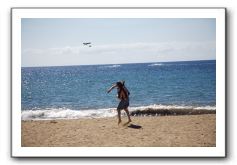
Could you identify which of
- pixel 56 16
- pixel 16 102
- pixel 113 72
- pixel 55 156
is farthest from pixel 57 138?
pixel 56 16

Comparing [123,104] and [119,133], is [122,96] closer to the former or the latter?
[123,104]

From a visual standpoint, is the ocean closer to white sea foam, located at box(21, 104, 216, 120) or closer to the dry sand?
white sea foam, located at box(21, 104, 216, 120)

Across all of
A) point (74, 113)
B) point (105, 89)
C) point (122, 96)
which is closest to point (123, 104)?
point (122, 96)

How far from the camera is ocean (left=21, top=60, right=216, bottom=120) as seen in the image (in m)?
5.23

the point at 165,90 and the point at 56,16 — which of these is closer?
the point at 56,16

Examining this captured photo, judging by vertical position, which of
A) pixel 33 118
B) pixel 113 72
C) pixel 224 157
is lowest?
pixel 224 157

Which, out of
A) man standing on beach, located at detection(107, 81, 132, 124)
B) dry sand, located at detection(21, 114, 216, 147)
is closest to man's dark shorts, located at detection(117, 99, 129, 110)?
man standing on beach, located at detection(107, 81, 132, 124)

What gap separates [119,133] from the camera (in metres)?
5.33

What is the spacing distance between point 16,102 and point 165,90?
5.40 ft

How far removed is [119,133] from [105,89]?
19.7 inches

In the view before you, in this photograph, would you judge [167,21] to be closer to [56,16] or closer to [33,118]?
[56,16]

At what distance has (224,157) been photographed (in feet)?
16.9

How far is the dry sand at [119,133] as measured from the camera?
520cm

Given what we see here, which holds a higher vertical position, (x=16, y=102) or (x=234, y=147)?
(x=16, y=102)
